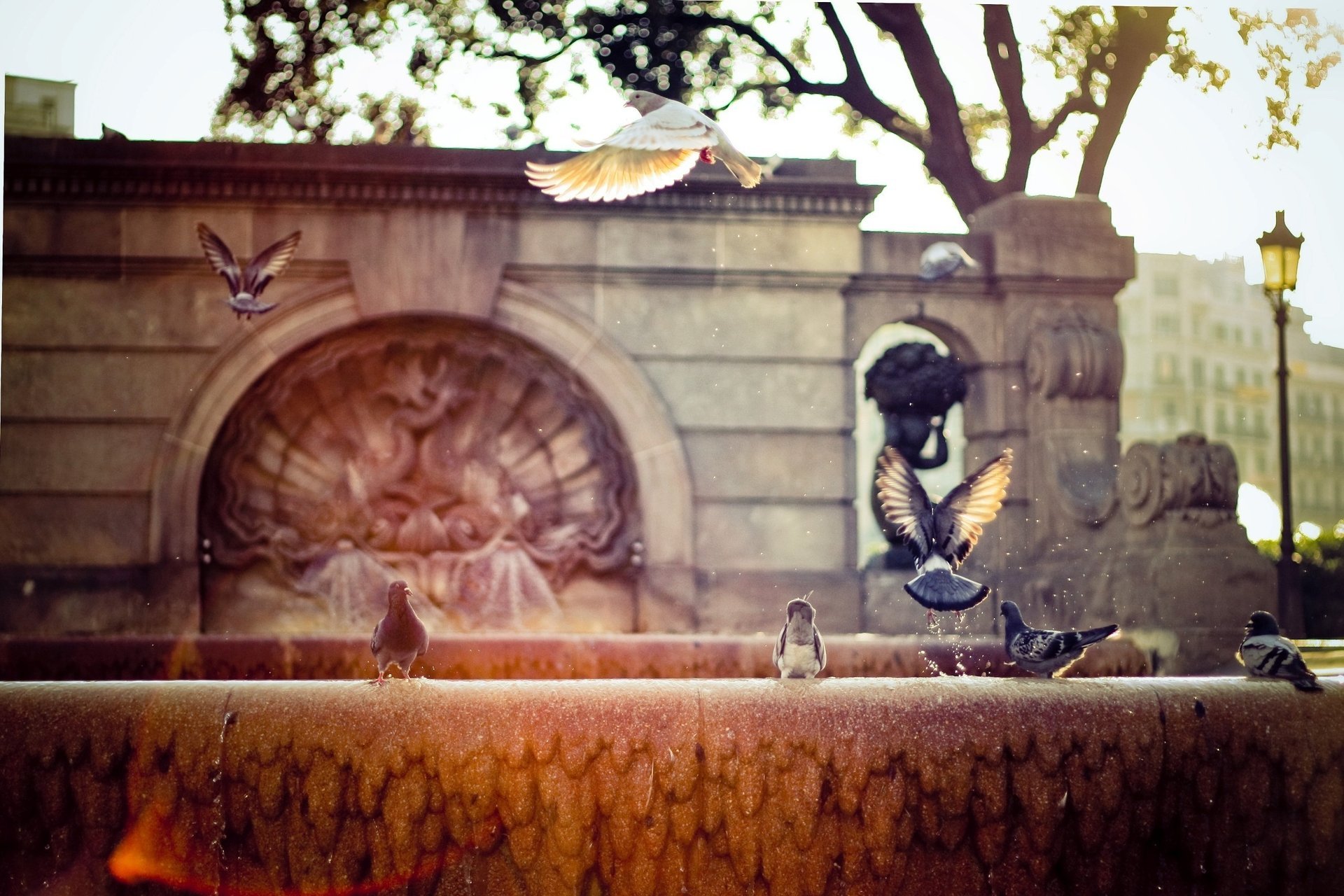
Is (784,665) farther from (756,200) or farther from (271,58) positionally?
(271,58)

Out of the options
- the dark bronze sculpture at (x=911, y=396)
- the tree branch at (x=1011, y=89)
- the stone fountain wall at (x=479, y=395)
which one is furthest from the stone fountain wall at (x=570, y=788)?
the tree branch at (x=1011, y=89)

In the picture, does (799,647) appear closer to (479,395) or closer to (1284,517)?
(479,395)

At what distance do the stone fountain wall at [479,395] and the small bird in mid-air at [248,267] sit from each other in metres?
0.57

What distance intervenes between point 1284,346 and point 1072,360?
13.8 feet

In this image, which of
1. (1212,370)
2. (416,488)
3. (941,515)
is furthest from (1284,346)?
(1212,370)

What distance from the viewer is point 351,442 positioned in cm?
1175

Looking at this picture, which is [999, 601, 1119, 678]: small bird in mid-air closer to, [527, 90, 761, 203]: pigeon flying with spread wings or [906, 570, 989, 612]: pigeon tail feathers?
[906, 570, 989, 612]: pigeon tail feathers

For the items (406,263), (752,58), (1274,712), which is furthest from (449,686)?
(752,58)

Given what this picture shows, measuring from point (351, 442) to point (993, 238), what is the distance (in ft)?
18.1

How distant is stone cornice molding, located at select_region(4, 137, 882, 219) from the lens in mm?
11250

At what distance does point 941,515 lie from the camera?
6.77 m

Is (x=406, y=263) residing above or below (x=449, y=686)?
above

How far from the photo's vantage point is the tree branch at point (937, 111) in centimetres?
1642

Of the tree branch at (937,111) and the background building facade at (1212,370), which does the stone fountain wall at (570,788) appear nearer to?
the tree branch at (937,111)
